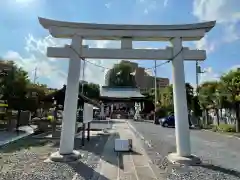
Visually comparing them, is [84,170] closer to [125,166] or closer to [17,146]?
[125,166]

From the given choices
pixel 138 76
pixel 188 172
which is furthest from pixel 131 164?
pixel 138 76

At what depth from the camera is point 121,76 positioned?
59.4m

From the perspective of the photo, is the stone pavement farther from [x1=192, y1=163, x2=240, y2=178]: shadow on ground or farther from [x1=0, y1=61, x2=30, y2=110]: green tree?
[x1=0, y1=61, x2=30, y2=110]: green tree

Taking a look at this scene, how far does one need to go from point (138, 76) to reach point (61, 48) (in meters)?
52.9

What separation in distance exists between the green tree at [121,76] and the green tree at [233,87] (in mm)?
36562

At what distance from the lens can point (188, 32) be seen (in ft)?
28.6

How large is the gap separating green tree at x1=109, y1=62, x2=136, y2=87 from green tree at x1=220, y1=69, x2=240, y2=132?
36.6 meters

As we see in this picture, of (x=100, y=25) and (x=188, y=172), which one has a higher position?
(x=100, y=25)

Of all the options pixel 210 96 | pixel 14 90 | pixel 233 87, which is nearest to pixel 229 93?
pixel 233 87

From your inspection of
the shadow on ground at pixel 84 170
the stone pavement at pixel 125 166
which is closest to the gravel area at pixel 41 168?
the shadow on ground at pixel 84 170

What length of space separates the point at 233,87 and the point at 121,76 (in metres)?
39.6

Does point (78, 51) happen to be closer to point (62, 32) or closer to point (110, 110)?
point (62, 32)

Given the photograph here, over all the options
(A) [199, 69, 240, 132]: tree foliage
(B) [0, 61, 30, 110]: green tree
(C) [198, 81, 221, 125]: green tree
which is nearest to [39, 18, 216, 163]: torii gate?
(B) [0, 61, 30, 110]: green tree

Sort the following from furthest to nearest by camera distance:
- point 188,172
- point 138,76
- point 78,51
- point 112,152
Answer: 1. point 138,76
2. point 112,152
3. point 78,51
4. point 188,172
